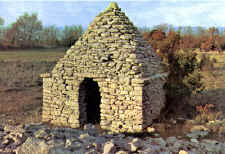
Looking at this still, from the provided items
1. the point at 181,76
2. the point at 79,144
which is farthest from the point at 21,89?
the point at 79,144

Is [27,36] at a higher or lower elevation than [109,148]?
higher

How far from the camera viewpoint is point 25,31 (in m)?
35.7

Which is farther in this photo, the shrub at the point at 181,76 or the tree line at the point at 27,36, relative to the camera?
the tree line at the point at 27,36

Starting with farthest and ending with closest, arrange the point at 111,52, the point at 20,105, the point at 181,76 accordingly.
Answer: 1. the point at 20,105
2. the point at 181,76
3. the point at 111,52

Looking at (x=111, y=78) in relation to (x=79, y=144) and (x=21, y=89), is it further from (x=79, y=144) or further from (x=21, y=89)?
(x=21, y=89)

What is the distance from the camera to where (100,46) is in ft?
24.7

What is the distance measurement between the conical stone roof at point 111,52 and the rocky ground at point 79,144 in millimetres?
2044

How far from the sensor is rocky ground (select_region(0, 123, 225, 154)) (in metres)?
4.73

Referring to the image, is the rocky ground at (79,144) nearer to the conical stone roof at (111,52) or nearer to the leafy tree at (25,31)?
the conical stone roof at (111,52)

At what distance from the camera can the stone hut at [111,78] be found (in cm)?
690

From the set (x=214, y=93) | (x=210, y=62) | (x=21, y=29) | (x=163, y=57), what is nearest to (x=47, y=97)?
(x=163, y=57)

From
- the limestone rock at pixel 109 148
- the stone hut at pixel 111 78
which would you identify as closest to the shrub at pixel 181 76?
the stone hut at pixel 111 78

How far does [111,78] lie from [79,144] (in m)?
2.61

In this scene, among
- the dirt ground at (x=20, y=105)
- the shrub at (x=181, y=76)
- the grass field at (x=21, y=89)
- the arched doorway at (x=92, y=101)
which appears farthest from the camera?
the grass field at (x=21, y=89)
